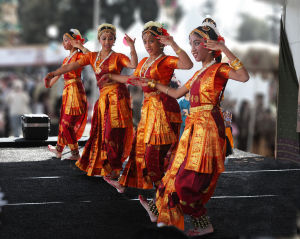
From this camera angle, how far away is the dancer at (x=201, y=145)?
10.9 feet

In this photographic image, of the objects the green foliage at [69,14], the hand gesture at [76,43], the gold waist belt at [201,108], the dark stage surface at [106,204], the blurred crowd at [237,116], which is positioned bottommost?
the dark stage surface at [106,204]

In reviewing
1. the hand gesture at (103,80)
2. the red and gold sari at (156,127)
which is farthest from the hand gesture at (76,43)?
the red and gold sari at (156,127)

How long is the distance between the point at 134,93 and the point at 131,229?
253 inches

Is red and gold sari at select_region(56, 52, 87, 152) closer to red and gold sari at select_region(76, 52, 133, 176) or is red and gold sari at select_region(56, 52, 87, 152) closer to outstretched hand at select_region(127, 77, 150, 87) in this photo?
red and gold sari at select_region(76, 52, 133, 176)

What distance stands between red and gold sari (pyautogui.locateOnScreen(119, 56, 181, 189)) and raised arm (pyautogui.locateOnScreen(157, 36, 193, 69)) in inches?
6.6

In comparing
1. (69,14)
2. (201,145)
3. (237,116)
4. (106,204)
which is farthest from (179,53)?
(69,14)

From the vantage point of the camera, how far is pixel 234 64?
327 cm

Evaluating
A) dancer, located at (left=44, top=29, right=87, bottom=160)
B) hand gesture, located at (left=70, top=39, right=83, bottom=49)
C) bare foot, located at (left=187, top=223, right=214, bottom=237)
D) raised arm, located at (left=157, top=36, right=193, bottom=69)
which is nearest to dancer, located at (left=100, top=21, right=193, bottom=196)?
raised arm, located at (left=157, top=36, right=193, bottom=69)

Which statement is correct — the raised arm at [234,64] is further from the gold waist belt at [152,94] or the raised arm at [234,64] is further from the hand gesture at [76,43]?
the hand gesture at [76,43]

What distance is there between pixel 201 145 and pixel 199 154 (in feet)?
0.21

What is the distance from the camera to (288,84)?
665 cm

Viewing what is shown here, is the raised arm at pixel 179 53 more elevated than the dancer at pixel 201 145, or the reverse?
the raised arm at pixel 179 53

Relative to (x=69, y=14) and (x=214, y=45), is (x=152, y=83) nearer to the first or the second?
(x=214, y=45)

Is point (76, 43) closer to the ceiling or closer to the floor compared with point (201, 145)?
closer to the ceiling
